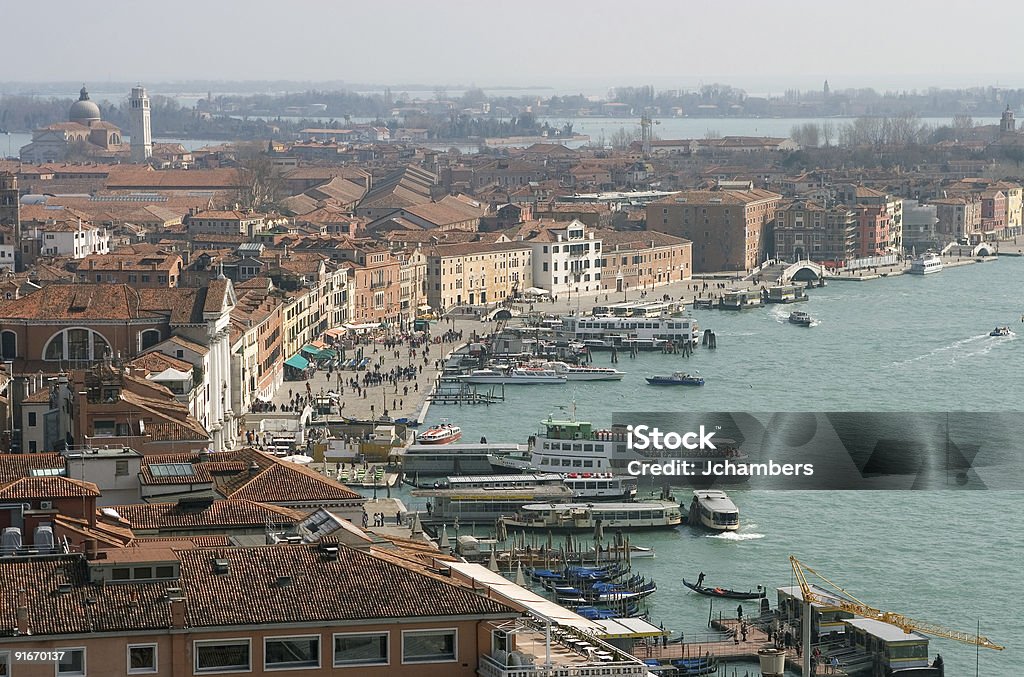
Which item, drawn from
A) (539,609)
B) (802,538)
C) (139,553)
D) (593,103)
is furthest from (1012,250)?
(593,103)

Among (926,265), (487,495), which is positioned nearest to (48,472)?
(487,495)

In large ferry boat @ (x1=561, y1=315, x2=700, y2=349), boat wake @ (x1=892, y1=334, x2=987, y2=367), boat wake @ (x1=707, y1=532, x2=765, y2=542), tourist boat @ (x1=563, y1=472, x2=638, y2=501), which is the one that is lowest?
boat wake @ (x1=892, y1=334, x2=987, y2=367)

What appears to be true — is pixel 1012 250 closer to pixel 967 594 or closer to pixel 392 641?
pixel 967 594

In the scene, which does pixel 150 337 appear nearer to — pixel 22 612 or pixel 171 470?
pixel 171 470

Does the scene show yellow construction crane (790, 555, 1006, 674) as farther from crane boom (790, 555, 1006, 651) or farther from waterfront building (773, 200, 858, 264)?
waterfront building (773, 200, 858, 264)

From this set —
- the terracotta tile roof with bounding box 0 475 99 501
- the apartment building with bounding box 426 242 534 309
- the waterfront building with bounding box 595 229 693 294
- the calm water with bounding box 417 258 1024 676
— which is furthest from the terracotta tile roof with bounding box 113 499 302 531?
the waterfront building with bounding box 595 229 693 294

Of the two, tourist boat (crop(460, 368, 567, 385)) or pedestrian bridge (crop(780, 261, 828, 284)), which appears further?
pedestrian bridge (crop(780, 261, 828, 284))

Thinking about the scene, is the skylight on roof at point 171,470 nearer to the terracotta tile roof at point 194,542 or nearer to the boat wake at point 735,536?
the terracotta tile roof at point 194,542
